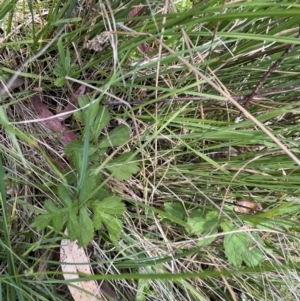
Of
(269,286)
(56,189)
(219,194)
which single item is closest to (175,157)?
(219,194)

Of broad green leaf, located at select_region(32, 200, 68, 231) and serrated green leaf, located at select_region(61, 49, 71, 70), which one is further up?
serrated green leaf, located at select_region(61, 49, 71, 70)

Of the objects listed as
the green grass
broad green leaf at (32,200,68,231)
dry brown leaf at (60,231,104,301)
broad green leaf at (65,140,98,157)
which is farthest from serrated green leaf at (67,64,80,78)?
dry brown leaf at (60,231,104,301)

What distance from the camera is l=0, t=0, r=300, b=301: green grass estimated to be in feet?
2.93

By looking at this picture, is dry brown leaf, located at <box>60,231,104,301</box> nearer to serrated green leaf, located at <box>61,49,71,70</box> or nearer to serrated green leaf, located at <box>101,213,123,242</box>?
serrated green leaf, located at <box>101,213,123,242</box>

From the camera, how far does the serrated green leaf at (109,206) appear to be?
88 centimetres

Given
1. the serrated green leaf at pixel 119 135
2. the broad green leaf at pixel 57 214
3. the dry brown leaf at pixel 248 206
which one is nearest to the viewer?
the broad green leaf at pixel 57 214

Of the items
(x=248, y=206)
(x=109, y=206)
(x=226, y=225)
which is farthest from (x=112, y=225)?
(x=248, y=206)

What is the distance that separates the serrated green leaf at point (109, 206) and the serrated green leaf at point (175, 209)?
18 centimetres

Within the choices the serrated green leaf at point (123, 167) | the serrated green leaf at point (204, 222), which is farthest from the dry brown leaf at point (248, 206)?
the serrated green leaf at point (123, 167)

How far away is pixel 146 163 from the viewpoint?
40.7 inches

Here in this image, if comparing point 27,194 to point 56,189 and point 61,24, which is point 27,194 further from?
point 61,24

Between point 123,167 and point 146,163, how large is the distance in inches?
4.2

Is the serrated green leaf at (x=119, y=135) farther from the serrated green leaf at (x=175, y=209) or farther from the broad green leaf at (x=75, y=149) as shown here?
the serrated green leaf at (x=175, y=209)

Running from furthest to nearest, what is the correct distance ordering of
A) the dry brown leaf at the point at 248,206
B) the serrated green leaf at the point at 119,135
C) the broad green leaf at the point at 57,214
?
the dry brown leaf at the point at 248,206
the serrated green leaf at the point at 119,135
the broad green leaf at the point at 57,214
